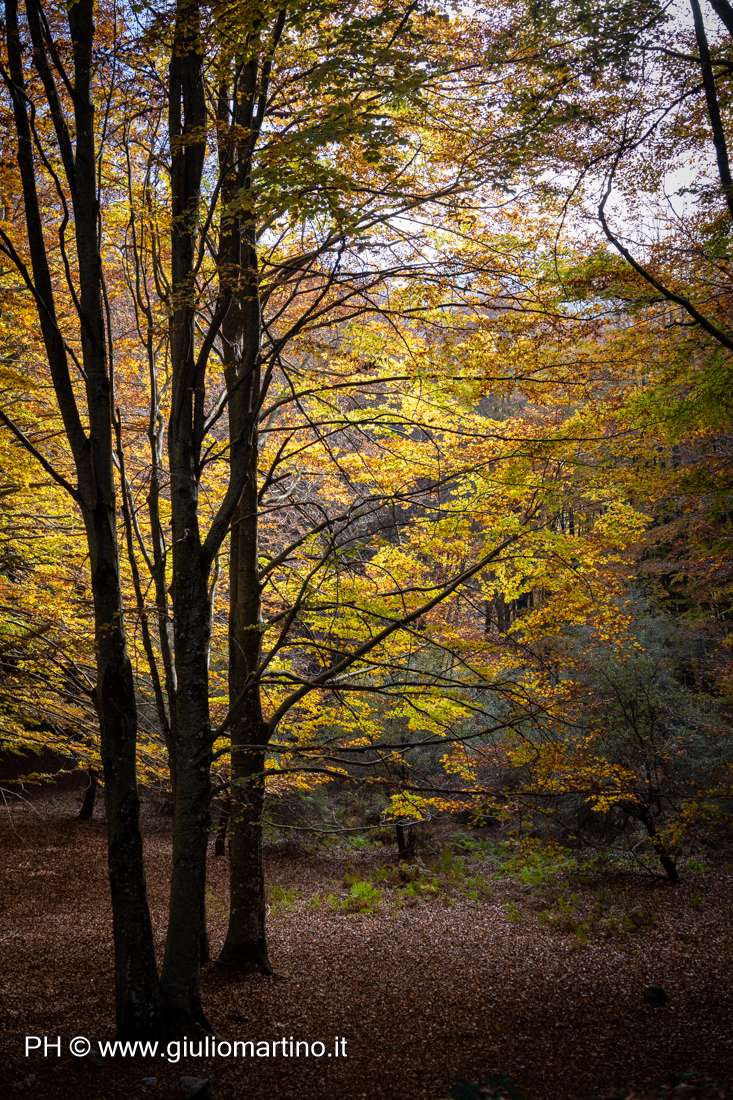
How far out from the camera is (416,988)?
20.0ft

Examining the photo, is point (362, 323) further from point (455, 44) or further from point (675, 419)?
point (675, 419)

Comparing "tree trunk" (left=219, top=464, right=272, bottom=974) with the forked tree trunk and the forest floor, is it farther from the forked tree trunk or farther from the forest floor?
the forked tree trunk

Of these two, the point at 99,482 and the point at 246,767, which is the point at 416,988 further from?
the point at 99,482

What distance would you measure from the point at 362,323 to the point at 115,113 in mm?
2835

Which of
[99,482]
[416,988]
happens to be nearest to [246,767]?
[416,988]

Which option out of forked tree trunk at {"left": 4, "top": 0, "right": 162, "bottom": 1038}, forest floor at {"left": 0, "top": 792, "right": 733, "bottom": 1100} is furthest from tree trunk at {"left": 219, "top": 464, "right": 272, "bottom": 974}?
forked tree trunk at {"left": 4, "top": 0, "right": 162, "bottom": 1038}

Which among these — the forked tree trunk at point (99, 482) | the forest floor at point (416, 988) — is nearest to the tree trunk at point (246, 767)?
the forest floor at point (416, 988)

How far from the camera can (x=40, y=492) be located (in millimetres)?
8156

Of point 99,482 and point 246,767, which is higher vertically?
point 99,482

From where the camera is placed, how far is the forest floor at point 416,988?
4016 mm

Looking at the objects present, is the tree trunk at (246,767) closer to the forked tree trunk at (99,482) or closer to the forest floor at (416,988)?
the forest floor at (416,988)

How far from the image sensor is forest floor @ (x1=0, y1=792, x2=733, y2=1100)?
4.02 metres

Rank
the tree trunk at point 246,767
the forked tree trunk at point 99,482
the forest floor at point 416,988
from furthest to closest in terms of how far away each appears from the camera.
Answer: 1. the tree trunk at point 246,767
2. the forest floor at point 416,988
3. the forked tree trunk at point 99,482

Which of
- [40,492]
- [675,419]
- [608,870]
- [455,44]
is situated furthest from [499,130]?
[608,870]
